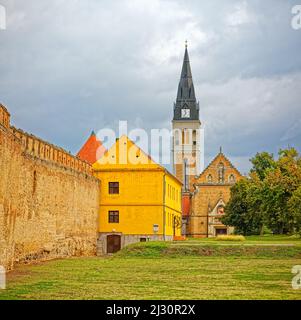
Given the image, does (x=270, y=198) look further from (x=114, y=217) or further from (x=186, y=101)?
(x=186, y=101)

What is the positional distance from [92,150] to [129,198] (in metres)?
7.88

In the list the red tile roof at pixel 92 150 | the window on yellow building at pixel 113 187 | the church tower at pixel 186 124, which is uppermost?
the church tower at pixel 186 124

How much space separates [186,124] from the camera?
349 ft

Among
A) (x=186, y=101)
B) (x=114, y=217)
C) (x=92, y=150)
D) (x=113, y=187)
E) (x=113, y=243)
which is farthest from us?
(x=186, y=101)

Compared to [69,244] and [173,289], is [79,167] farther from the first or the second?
[173,289]

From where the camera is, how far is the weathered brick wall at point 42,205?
2219 cm

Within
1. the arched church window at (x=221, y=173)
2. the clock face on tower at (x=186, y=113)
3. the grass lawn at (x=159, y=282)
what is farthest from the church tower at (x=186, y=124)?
the grass lawn at (x=159, y=282)

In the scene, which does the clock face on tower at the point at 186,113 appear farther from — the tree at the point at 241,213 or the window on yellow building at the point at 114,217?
the window on yellow building at the point at 114,217

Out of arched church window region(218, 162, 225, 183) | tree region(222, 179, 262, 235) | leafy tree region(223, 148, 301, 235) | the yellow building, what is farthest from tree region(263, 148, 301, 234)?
arched church window region(218, 162, 225, 183)

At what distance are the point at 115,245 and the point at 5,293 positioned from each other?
29.1m

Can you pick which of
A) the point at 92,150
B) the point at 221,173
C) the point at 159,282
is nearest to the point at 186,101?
the point at 221,173

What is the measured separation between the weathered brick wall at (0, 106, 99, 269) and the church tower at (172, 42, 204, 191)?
59974 millimetres

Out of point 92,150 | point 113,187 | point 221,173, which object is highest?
point 221,173

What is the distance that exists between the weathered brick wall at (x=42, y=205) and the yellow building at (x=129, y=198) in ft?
4.58
